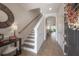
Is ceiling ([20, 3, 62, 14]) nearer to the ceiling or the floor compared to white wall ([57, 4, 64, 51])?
nearer to the ceiling

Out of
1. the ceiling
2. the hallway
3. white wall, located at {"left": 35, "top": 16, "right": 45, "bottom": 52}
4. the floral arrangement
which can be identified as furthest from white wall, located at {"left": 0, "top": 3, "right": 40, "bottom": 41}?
the floral arrangement

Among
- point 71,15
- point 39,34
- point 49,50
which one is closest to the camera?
point 71,15

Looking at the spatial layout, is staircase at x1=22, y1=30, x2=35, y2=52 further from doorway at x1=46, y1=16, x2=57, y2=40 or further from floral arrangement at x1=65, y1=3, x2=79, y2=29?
floral arrangement at x1=65, y1=3, x2=79, y2=29

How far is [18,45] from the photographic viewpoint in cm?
208

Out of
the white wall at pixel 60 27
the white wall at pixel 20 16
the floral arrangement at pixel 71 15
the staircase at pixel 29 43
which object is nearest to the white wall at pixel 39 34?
the staircase at pixel 29 43

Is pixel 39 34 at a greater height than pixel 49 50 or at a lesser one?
greater

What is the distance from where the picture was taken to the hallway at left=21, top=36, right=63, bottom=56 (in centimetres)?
208

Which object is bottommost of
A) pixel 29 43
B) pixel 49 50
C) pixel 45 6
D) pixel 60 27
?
pixel 49 50

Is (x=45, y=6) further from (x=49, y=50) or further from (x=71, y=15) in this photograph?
(x=49, y=50)

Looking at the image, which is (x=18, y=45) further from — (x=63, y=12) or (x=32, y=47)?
(x=63, y=12)

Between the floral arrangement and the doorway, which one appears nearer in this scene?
the floral arrangement

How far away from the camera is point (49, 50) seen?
2.09 m

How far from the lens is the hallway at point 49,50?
208 cm

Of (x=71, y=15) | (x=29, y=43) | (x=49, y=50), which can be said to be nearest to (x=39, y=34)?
(x=29, y=43)
